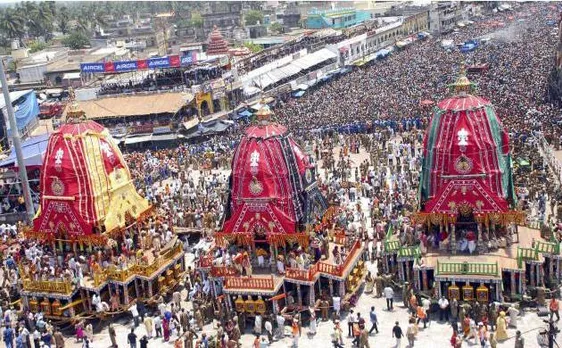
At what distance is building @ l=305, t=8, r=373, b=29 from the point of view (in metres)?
99.4

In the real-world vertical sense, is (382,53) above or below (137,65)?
below

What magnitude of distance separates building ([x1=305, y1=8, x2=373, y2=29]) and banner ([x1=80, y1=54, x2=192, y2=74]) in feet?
157

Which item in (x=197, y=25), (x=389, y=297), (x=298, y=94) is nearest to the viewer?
(x=389, y=297)

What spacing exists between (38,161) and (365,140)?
61.1 feet

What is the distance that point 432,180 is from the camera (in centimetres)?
2264

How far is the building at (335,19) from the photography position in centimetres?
9938

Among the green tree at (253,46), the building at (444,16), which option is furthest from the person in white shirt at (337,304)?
the building at (444,16)

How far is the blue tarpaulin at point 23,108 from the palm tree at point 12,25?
53.4m

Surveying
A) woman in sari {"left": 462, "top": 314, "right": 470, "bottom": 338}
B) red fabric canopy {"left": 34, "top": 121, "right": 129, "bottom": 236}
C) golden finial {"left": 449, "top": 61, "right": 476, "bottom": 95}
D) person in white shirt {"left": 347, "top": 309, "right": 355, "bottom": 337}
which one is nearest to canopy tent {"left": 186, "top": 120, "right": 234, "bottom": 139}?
red fabric canopy {"left": 34, "top": 121, "right": 129, "bottom": 236}

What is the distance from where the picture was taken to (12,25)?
10000 cm

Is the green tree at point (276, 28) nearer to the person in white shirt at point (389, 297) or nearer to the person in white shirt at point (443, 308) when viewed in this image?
the person in white shirt at point (389, 297)

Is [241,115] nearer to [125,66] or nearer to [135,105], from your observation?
[135,105]

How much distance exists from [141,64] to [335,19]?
53.0 m

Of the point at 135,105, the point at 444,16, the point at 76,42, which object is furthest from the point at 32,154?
the point at 444,16
